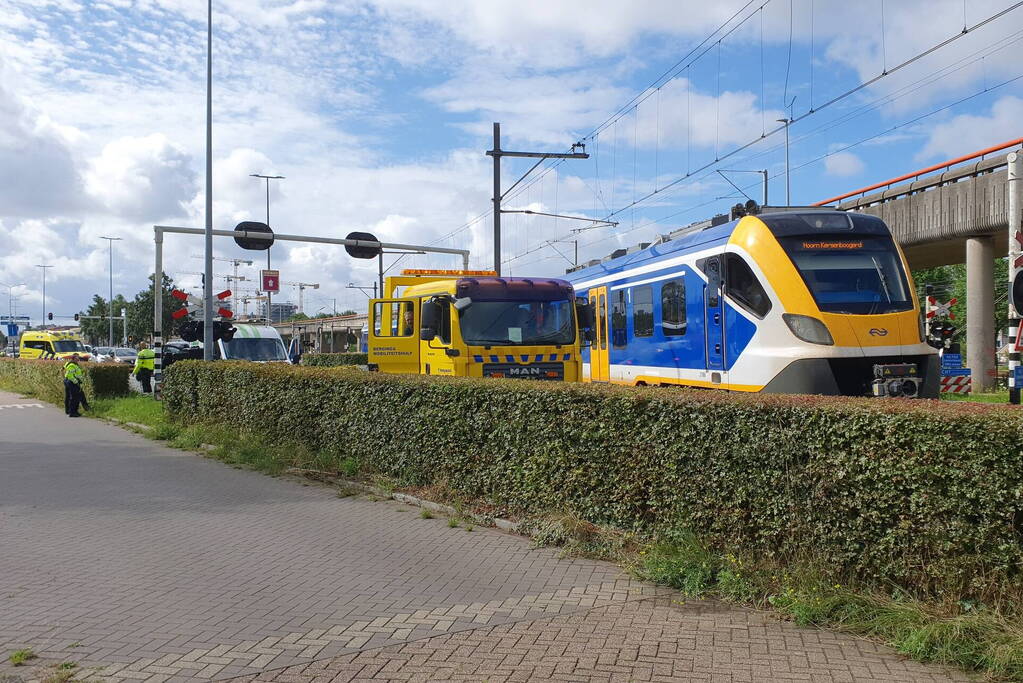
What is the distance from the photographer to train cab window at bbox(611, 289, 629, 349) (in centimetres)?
1580

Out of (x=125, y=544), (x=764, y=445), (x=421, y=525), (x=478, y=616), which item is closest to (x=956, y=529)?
(x=764, y=445)

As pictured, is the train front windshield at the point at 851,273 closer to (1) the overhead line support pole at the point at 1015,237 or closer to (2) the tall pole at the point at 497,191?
(1) the overhead line support pole at the point at 1015,237

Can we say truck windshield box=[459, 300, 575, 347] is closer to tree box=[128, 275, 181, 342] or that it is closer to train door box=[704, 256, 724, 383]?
train door box=[704, 256, 724, 383]

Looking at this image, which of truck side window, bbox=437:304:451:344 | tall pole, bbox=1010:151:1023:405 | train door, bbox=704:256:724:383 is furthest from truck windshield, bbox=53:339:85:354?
tall pole, bbox=1010:151:1023:405

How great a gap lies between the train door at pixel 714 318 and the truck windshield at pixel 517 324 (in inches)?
107

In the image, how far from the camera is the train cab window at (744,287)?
11.1 metres

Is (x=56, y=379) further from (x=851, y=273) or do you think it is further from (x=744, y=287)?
(x=851, y=273)

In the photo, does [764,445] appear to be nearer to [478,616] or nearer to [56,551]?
[478,616]

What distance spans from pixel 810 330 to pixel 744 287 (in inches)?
47.2

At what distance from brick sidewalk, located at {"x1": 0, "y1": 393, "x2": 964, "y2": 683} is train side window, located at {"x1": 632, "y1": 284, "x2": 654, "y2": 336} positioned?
6.77 meters

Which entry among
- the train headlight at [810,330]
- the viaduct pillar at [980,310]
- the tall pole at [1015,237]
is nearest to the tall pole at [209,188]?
the train headlight at [810,330]

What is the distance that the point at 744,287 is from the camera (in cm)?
1148

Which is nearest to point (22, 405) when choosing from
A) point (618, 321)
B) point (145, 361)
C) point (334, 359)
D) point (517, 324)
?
point (145, 361)

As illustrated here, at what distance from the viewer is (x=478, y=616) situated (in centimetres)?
562
